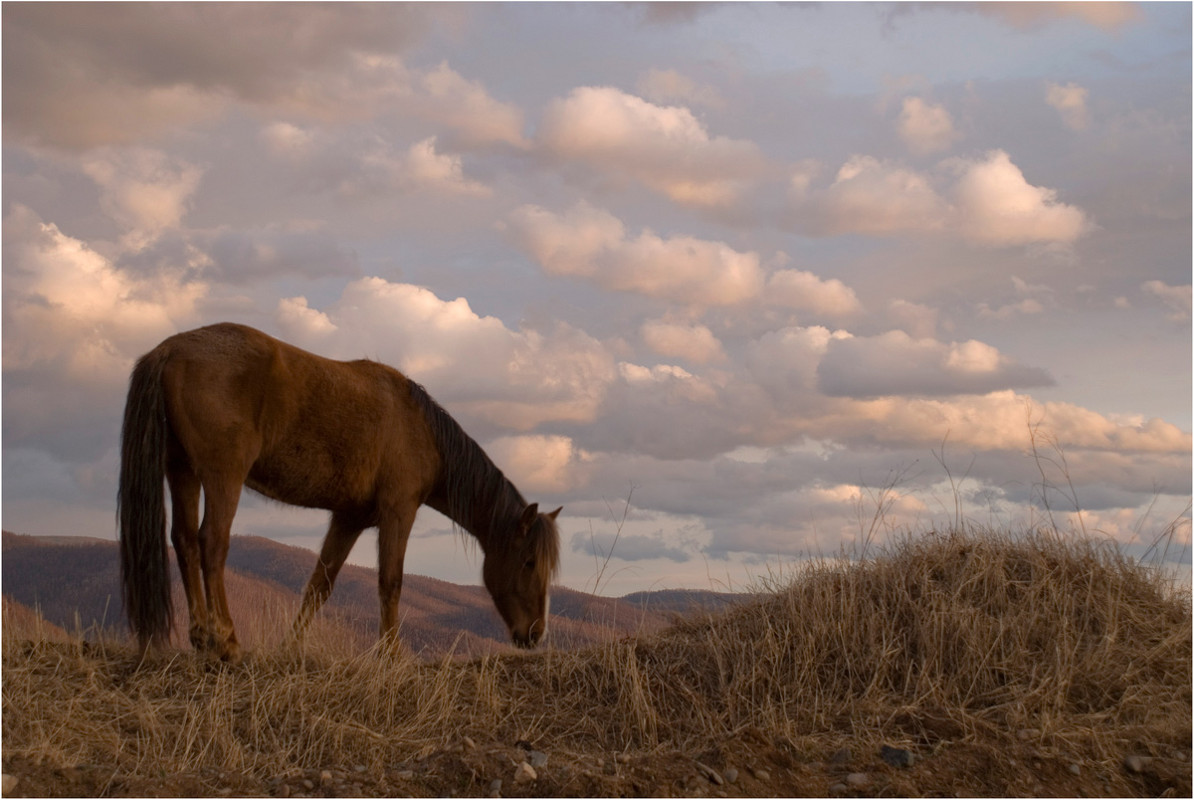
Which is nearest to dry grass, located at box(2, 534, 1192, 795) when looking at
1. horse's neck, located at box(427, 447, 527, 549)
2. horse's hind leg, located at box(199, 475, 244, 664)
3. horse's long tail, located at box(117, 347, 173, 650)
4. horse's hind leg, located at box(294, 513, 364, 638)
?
horse's hind leg, located at box(199, 475, 244, 664)

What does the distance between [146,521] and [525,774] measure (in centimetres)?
382

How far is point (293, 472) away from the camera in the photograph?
7.39m

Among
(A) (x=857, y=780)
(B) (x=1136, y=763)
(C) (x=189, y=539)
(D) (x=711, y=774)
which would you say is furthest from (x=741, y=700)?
(C) (x=189, y=539)

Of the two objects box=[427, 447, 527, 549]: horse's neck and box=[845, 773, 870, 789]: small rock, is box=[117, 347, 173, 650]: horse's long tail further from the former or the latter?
box=[845, 773, 870, 789]: small rock

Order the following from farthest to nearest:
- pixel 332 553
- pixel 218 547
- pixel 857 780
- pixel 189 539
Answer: pixel 332 553 < pixel 189 539 < pixel 218 547 < pixel 857 780

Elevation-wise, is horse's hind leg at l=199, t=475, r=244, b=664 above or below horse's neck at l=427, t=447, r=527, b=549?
below

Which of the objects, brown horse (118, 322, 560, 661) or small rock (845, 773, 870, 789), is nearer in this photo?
small rock (845, 773, 870, 789)

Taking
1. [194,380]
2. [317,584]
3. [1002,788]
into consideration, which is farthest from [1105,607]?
[194,380]

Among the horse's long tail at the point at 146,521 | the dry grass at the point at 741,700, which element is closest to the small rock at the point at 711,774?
the dry grass at the point at 741,700

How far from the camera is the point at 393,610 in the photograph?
786 centimetres

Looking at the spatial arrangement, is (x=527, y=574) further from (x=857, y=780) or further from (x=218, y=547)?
(x=857, y=780)

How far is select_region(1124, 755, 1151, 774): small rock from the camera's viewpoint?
5305mm

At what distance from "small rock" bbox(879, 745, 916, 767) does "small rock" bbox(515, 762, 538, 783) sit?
200 cm

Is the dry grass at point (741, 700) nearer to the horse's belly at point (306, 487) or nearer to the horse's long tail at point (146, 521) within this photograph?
the horse's long tail at point (146, 521)
